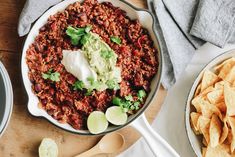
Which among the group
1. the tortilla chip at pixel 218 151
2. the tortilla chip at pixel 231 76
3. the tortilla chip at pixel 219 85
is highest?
the tortilla chip at pixel 231 76

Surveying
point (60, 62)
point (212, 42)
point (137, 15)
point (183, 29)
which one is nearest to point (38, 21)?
point (60, 62)

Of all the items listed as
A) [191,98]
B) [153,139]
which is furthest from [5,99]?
[191,98]

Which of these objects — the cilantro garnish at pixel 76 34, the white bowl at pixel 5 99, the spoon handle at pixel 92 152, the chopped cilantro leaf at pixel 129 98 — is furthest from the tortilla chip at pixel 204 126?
the white bowl at pixel 5 99

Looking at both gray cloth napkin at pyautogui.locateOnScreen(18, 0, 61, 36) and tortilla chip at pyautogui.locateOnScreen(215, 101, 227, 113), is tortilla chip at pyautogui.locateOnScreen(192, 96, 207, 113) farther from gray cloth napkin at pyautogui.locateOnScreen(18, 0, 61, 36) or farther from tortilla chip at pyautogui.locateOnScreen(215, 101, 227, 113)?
gray cloth napkin at pyautogui.locateOnScreen(18, 0, 61, 36)

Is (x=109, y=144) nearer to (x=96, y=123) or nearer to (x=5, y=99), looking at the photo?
(x=96, y=123)

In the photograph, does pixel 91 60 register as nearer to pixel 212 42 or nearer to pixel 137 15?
pixel 137 15

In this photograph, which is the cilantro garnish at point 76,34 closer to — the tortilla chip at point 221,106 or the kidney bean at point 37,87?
the kidney bean at point 37,87
